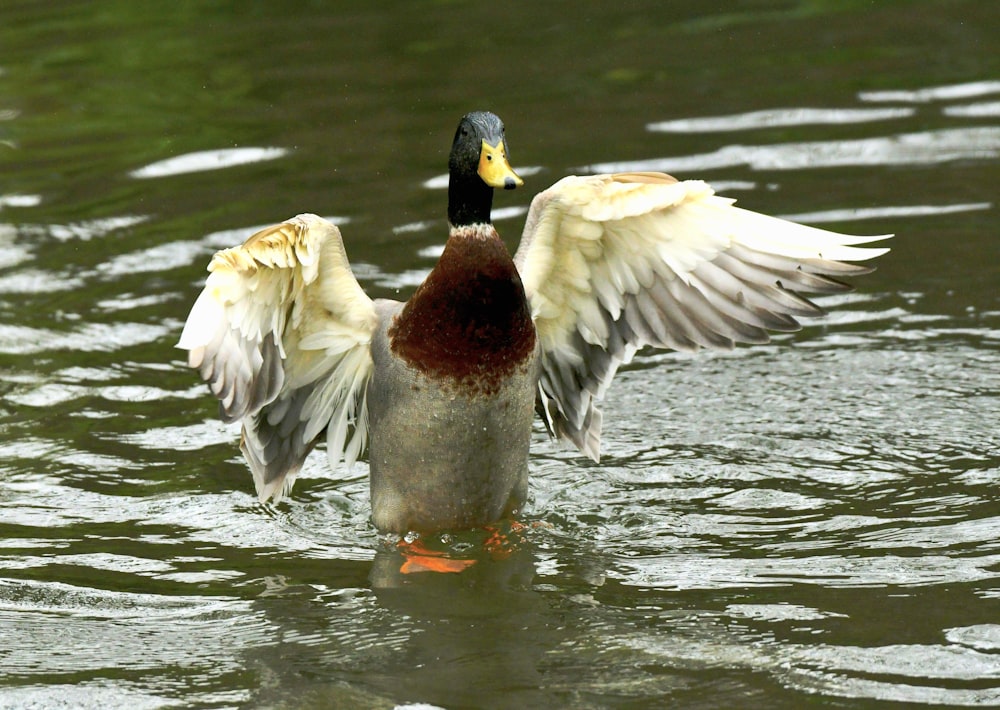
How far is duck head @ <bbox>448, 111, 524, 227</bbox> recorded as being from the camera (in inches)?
237

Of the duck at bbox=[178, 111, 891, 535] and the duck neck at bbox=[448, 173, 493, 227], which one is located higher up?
the duck neck at bbox=[448, 173, 493, 227]

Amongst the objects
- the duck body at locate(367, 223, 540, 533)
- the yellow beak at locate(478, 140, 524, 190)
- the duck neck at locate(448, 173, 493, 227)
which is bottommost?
the duck body at locate(367, 223, 540, 533)

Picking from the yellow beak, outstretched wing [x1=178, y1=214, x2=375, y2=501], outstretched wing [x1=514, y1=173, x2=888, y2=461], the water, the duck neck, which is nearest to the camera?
the water

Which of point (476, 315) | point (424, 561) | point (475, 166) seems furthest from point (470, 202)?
point (424, 561)

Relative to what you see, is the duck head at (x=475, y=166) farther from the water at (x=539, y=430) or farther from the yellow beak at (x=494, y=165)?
the water at (x=539, y=430)

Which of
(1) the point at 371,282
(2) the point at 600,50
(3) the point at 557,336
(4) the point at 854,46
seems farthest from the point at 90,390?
(4) the point at 854,46

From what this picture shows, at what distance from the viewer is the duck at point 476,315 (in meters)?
5.92

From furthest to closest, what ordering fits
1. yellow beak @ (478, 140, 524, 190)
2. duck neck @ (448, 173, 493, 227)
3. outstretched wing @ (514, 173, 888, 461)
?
duck neck @ (448, 173, 493, 227), outstretched wing @ (514, 173, 888, 461), yellow beak @ (478, 140, 524, 190)

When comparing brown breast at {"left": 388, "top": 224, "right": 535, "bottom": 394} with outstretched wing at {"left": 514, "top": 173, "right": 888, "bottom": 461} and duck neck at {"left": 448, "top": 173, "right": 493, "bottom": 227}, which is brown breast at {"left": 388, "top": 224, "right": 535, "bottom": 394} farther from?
outstretched wing at {"left": 514, "top": 173, "right": 888, "bottom": 461}

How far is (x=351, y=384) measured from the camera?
6625 mm

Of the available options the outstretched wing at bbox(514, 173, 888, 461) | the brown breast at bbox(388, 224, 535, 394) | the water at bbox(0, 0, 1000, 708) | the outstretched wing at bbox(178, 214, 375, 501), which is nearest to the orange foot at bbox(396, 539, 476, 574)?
the water at bbox(0, 0, 1000, 708)

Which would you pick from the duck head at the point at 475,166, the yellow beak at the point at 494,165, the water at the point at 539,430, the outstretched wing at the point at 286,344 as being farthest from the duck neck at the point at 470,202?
the water at the point at 539,430

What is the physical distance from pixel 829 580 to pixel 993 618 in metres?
0.65

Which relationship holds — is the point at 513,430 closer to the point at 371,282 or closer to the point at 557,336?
the point at 557,336
